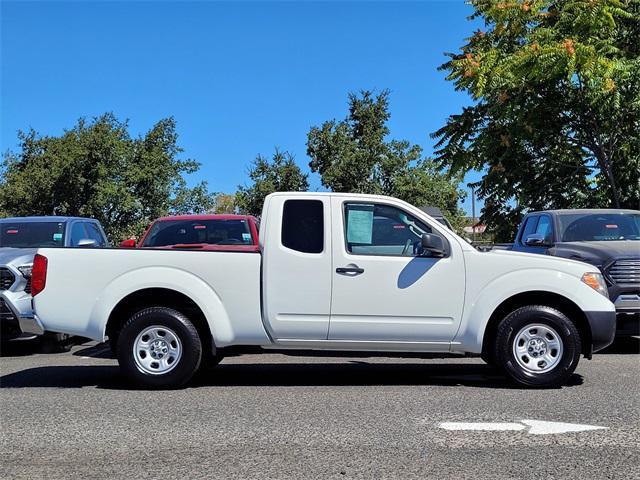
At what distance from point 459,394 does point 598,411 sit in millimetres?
1302

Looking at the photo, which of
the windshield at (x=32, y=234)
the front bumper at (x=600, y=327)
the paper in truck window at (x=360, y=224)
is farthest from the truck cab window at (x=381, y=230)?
the windshield at (x=32, y=234)

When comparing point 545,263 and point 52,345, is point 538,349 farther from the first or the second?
point 52,345

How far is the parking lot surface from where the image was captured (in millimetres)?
4508

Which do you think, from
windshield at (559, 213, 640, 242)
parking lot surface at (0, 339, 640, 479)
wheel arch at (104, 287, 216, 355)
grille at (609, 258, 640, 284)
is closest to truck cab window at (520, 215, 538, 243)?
windshield at (559, 213, 640, 242)

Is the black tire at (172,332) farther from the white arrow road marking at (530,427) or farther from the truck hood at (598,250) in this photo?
the truck hood at (598,250)

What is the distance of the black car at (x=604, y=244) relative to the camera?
9117mm

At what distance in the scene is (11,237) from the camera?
11.1 m

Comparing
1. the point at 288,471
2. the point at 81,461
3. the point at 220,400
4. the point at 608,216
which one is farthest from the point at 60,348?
the point at 608,216

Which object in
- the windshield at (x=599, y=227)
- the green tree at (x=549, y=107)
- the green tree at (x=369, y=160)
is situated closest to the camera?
the windshield at (x=599, y=227)

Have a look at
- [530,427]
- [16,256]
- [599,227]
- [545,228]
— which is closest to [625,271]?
[599,227]

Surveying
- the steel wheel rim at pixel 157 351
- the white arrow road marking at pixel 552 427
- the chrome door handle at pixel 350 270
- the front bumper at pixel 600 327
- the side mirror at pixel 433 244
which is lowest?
the white arrow road marking at pixel 552 427

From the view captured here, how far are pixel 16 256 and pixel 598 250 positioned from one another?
8.22m

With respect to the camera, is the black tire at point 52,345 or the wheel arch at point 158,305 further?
the black tire at point 52,345

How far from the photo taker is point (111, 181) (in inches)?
1379
